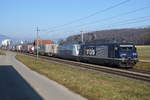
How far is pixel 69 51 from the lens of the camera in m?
36.7

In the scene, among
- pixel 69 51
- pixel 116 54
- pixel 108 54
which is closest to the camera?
pixel 116 54

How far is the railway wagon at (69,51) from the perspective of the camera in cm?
3383

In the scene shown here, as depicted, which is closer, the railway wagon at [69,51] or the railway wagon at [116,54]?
the railway wagon at [116,54]

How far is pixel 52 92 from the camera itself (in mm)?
9617

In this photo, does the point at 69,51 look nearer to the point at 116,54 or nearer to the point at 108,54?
the point at 108,54

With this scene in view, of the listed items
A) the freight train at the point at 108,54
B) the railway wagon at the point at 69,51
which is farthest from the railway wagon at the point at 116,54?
the railway wagon at the point at 69,51

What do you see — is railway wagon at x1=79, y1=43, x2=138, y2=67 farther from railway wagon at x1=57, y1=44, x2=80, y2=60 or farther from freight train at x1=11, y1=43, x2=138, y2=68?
railway wagon at x1=57, y1=44, x2=80, y2=60

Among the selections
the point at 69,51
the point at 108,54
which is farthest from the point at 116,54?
the point at 69,51

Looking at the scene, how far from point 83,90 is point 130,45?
14183 mm

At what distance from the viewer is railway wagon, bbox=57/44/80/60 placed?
111ft

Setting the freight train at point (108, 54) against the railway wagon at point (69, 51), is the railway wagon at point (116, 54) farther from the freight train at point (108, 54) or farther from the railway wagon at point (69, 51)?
the railway wagon at point (69, 51)

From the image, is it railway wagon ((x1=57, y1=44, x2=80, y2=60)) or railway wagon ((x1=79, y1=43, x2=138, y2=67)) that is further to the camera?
railway wagon ((x1=57, y1=44, x2=80, y2=60))

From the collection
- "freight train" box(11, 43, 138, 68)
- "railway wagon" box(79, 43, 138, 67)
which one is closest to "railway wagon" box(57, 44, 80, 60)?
"freight train" box(11, 43, 138, 68)

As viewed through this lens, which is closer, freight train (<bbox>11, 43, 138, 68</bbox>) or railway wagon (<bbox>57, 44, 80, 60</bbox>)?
freight train (<bbox>11, 43, 138, 68</bbox>)
